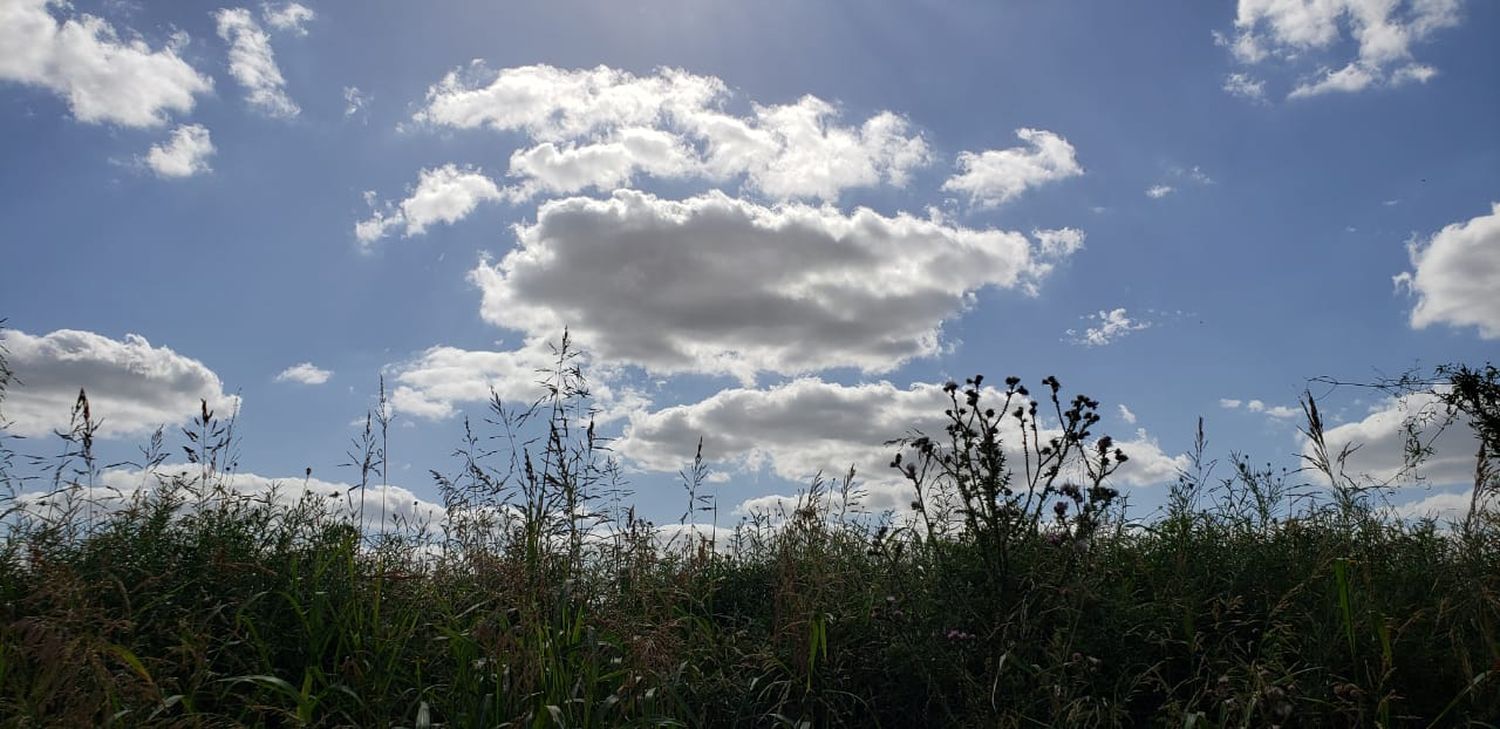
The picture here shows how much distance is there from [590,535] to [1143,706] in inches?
112

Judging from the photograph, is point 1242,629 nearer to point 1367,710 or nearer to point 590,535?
point 1367,710

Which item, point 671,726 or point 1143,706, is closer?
point 671,726

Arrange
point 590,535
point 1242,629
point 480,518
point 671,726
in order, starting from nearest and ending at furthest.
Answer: point 671,726, point 1242,629, point 590,535, point 480,518

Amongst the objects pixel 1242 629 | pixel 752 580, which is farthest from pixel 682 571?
pixel 1242 629

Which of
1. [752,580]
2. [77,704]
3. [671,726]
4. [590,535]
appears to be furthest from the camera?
[752,580]

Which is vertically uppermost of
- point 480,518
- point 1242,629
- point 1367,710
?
point 480,518

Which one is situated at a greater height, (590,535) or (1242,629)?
(590,535)

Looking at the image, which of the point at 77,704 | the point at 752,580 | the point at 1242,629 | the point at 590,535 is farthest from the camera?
the point at 752,580

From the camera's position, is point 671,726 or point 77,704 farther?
point 671,726

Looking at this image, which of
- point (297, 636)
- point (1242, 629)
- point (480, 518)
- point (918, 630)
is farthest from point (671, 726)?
point (1242, 629)

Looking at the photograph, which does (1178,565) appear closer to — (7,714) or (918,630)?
(918,630)

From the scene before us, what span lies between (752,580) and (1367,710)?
343 centimetres

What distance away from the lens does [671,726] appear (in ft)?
13.5

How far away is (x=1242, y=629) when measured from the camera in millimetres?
4980
